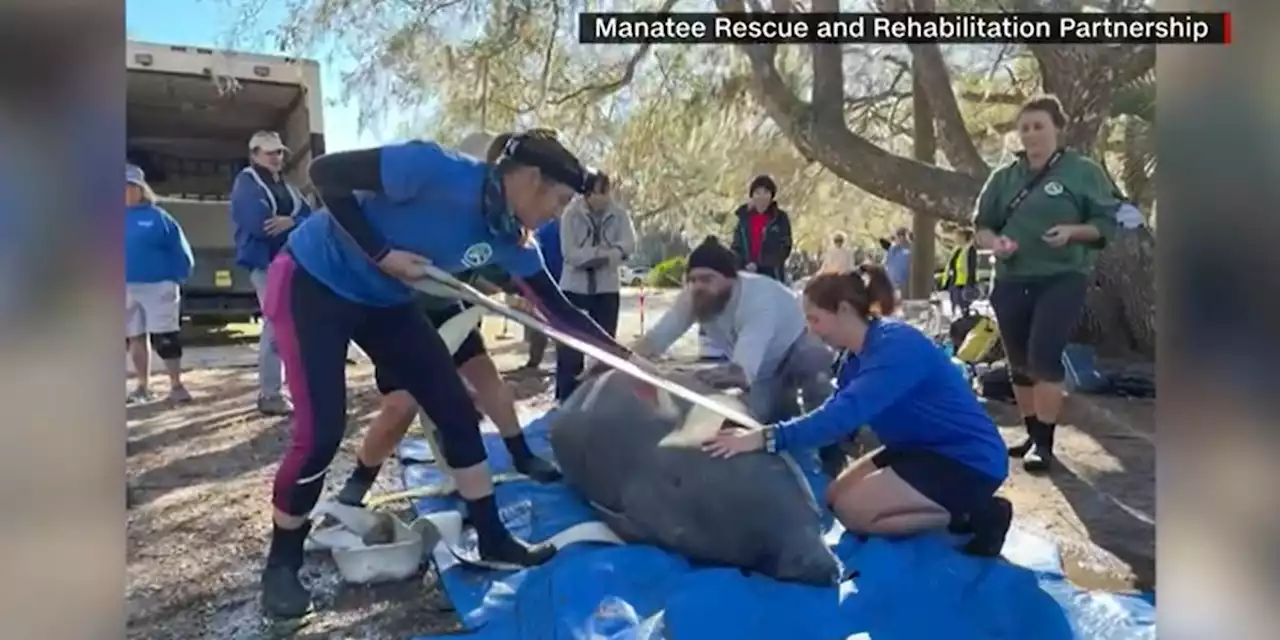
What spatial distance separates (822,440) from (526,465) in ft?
2.69

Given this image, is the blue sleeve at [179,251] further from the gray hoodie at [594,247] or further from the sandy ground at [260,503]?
the gray hoodie at [594,247]

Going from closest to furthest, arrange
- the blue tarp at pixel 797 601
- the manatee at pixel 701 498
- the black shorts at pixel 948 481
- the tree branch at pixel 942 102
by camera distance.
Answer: the tree branch at pixel 942 102, the blue tarp at pixel 797 601, the manatee at pixel 701 498, the black shorts at pixel 948 481

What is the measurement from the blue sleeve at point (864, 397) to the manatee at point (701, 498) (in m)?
0.06

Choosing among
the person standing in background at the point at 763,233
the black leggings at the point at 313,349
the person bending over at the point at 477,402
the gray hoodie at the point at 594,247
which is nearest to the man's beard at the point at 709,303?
the person standing in background at the point at 763,233

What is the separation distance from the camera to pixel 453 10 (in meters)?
1.62

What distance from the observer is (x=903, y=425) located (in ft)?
6.25

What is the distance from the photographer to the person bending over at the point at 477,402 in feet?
6.05

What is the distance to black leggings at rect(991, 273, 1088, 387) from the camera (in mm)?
2342

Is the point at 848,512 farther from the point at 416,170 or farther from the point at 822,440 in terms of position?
the point at 416,170

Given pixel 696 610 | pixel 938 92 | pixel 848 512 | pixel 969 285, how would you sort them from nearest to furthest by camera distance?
pixel 696 610 → pixel 848 512 → pixel 938 92 → pixel 969 285

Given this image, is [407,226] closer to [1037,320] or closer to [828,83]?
[828,83]

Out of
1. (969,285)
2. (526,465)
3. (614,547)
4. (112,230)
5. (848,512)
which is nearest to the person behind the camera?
(112,230)

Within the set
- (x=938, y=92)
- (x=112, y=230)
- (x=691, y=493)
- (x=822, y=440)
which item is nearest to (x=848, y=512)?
(x=822, y=440)

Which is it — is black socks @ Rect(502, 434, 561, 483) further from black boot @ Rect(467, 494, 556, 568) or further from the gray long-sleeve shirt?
the gray long-sleeve shirt
